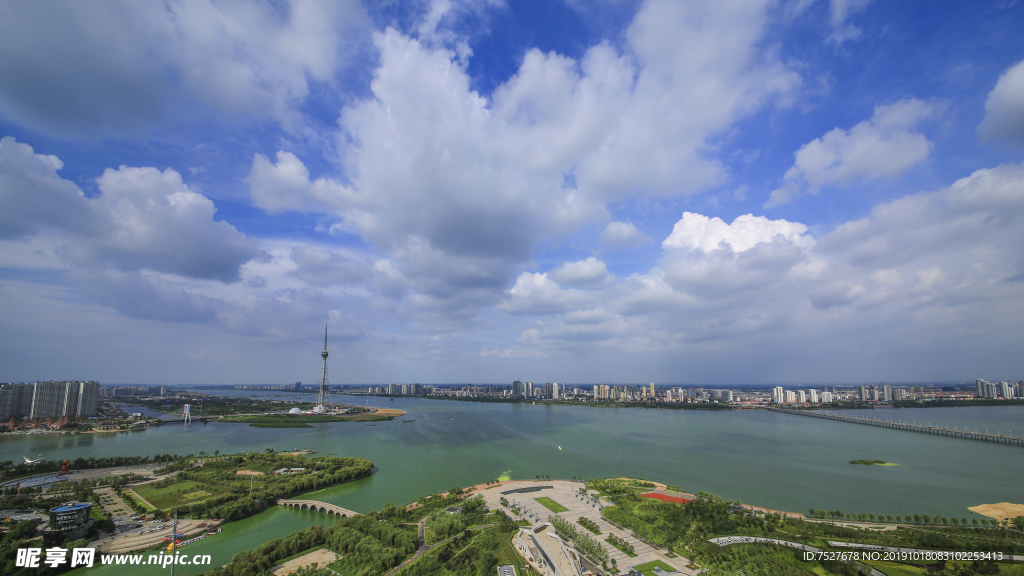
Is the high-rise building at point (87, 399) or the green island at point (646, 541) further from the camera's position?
the high-rise building at point (87, 399)

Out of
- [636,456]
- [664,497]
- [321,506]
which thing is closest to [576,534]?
[664,497]

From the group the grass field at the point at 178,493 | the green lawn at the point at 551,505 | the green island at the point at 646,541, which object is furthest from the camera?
the grass field at the point at 178,493

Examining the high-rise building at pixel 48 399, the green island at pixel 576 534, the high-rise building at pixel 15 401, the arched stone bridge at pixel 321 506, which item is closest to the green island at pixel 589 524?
the green island at pixel 576 534

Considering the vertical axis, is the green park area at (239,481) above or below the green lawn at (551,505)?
below

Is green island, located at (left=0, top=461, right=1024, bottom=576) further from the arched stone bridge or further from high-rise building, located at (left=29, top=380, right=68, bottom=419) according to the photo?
high-rise building, located at (left=29, top=380, right=68, bottom=419)

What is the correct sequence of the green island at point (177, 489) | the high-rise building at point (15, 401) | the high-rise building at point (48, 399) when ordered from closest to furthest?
the green island at point (177, 489) → the high-rise building at point (15, 401) → the high-rise building at point (48, 399)

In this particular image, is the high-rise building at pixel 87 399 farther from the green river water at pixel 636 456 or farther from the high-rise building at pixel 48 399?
the green river water at pixel 636 456

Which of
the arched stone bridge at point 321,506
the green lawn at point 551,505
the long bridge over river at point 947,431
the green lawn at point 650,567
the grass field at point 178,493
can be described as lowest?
the long bridge over river at point 947,431
